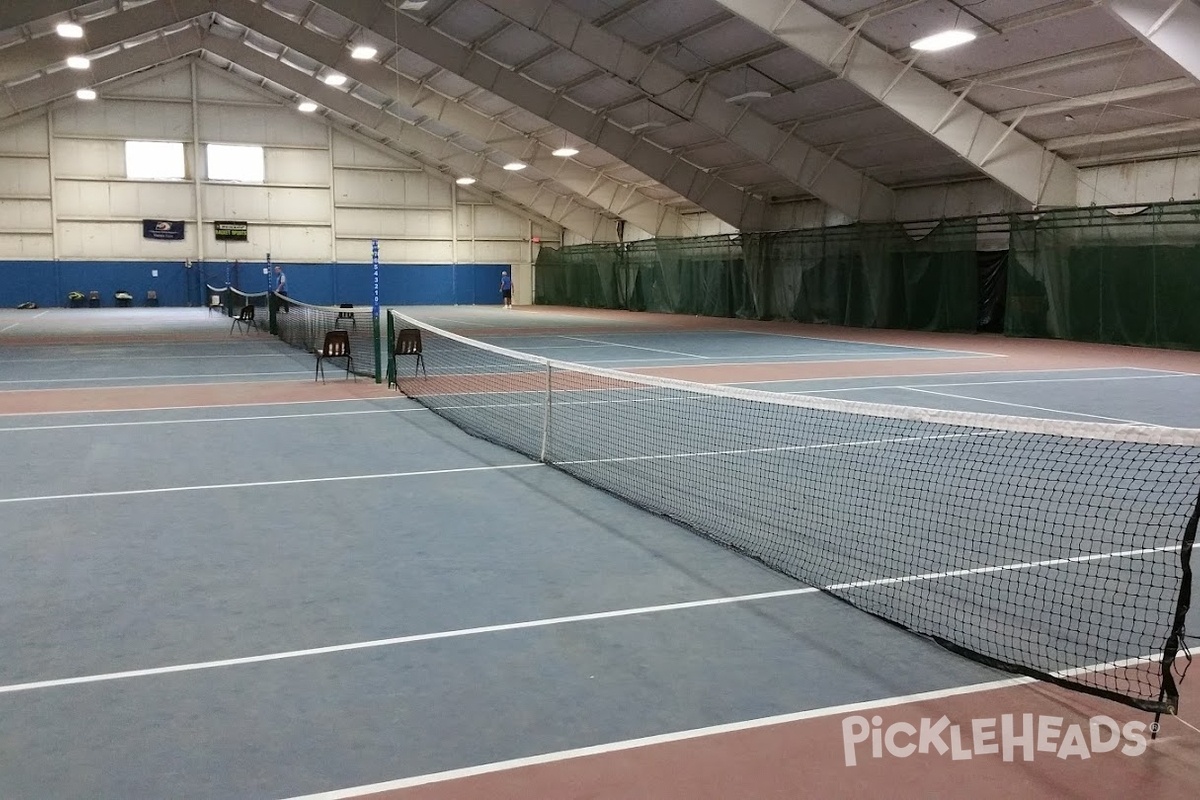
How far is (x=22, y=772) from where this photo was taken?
3.17 m

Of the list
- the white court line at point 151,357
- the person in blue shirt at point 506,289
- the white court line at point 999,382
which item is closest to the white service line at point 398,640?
the white court line at point 999,382

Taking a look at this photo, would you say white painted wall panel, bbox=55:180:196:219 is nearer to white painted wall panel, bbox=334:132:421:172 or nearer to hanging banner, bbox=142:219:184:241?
hanging banner, bbox=142:219:184:241

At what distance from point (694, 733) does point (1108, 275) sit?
21.2m

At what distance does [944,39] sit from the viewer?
16.4 meters

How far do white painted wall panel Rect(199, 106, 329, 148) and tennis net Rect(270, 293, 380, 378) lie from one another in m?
15.0

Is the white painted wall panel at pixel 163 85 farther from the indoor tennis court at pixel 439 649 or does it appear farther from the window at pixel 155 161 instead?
the indoor tennis court at pixel 439 649

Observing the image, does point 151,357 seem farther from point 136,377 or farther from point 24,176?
point 24,176

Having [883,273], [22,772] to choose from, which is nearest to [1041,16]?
[883,273]

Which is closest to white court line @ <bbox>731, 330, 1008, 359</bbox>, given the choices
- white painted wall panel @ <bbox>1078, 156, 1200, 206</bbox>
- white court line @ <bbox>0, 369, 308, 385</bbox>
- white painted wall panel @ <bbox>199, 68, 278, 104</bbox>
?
white painted wall panel @ <bbox>1078, 156, 1200, 206</bbox>

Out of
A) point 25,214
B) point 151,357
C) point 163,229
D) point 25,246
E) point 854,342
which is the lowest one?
point 151,357

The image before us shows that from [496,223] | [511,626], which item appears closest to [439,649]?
[511,626]

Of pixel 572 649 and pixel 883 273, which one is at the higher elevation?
pixel 883 273

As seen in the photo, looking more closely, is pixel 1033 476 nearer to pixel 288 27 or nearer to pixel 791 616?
pixel 791 616

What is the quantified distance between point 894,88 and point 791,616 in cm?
1729
